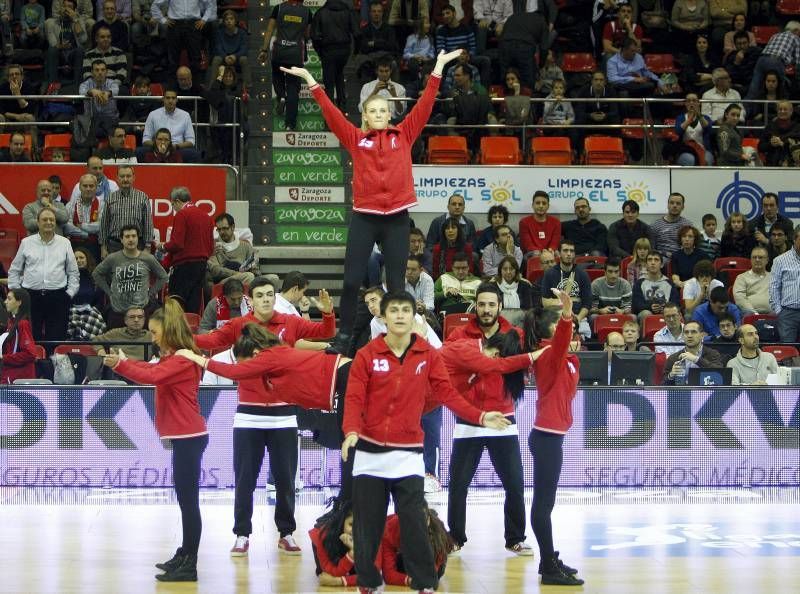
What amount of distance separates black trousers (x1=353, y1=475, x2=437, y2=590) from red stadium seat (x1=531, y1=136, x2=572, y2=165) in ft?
38.1

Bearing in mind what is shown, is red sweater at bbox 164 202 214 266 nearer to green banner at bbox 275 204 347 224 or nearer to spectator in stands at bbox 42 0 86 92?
green banner at bbox 275 204 347 224

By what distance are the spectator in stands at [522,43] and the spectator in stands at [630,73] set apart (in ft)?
3.75

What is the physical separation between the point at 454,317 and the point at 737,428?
10.8 feet

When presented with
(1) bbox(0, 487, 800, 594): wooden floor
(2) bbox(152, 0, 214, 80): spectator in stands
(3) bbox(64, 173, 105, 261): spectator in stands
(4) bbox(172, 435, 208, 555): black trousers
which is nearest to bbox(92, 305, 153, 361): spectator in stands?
(1) bbox(0, 487, 800, 594): wooden floor

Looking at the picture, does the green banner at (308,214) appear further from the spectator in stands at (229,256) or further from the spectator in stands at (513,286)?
the spectator in stands at (513,286)

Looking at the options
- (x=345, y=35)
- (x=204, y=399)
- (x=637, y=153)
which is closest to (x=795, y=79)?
(x=637, y=153)

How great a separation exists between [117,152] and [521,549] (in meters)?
9.96

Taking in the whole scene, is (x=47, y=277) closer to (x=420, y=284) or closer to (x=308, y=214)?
(x=420, y=284)

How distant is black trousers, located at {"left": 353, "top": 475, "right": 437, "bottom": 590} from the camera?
8.05 metres

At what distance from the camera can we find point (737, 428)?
13.2m

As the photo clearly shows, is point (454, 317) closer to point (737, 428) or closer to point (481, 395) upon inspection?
point (737, 428)

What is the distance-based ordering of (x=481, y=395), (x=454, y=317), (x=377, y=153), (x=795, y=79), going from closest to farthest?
(x=377, y=153), (x=481, y=395), (x=454, y=317), (x=795, y=79)

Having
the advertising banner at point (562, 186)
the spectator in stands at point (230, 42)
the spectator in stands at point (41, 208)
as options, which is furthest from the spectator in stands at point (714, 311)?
the spectator in stands at point (230, 42)

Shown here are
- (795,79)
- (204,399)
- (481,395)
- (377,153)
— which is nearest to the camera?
(377,153)
